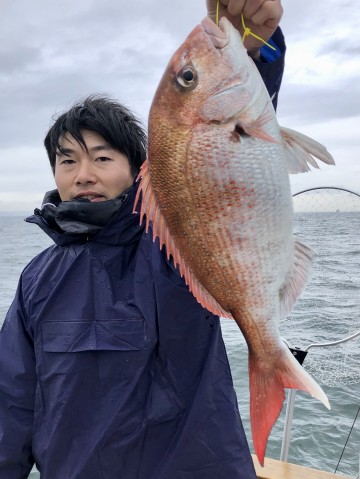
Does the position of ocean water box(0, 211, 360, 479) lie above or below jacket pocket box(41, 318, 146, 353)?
below

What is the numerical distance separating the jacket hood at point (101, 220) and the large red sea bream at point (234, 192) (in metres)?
0.51

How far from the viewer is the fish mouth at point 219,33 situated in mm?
1445

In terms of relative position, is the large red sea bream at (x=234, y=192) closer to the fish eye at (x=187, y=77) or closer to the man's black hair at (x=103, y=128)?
the fish eye at (x=187, y=77)

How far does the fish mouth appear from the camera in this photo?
4.74 ft

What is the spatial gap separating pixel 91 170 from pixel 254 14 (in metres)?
0.91

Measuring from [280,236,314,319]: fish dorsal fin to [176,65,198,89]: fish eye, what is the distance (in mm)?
589

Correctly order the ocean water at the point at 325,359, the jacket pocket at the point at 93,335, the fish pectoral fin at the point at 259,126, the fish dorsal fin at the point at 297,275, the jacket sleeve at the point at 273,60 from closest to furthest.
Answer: the fish pectoral fin at the point at 259,126 → the fish dorsal fin at the point at 297,275 → the jacket sleeve at the point at 273,60 → the jacket pocket at the point at 93,335 → the ocean water at the point at 325,359

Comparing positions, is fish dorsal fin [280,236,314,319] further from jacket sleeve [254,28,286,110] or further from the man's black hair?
the man's black hair

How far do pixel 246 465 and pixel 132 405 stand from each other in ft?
1.65

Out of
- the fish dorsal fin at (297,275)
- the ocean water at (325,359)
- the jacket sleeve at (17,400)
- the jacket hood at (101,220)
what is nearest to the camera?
the fish dorsal fin at (297,275)

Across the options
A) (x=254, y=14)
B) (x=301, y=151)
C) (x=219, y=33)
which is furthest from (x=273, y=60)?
(x=301, y=151)

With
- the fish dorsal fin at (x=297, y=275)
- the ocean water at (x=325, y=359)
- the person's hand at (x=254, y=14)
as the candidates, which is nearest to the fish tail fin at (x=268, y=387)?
the fish dorsal fin at (x=297, y=275)

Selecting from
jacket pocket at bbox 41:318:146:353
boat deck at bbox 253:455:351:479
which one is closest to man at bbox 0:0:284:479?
jacket pocket at bbox 41:318:146:353

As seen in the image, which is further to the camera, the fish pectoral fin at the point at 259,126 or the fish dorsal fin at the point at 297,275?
the fish dorsal fin at the point at 297,275
